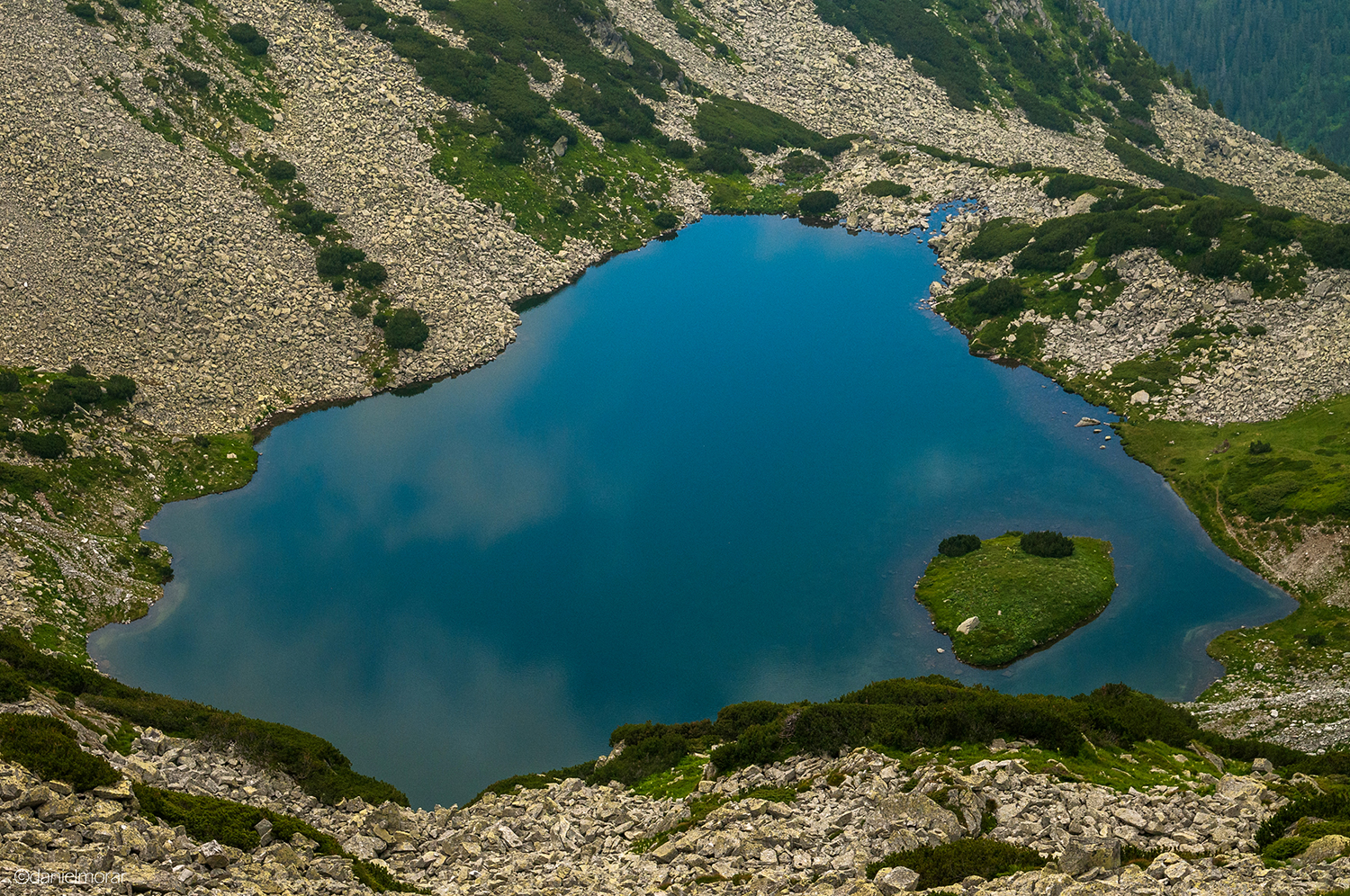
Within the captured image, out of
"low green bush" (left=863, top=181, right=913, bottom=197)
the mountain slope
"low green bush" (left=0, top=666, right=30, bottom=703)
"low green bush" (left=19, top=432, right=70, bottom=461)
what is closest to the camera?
"low green bush" (left=0, top=666, right=30, bottom=703)

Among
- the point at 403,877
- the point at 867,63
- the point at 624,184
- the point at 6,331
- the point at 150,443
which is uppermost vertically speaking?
the point at 867,63

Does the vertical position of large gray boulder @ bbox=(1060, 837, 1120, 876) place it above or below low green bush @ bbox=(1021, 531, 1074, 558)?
below

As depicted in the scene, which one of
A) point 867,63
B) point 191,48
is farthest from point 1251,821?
point 867,63

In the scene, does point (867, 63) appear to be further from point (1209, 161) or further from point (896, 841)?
point (896, 841)

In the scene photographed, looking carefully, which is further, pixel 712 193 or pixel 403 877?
pixel 712 193

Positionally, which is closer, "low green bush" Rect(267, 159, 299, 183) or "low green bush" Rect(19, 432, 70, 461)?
"low green bush" Rect(19, 432, 70, 461)

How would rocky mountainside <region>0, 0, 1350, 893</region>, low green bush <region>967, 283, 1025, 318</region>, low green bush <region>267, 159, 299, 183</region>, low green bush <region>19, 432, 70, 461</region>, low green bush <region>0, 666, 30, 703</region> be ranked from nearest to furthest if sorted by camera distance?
1. rocky mountainside <region>0, 0, 1350, 893</region>
2. low green bush <region>0, 666, 30, 703</region>
3. low green bush <region>19, 432, 70, 461</region>
4. low green bush <region>967, 283, 1025, 318</region>
5. low green bush <region>267, 159, 299, 183</region>

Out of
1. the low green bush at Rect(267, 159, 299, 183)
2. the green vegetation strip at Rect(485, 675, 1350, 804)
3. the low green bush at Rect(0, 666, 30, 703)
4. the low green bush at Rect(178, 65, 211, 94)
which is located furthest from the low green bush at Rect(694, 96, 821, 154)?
the low green bush at Rect(0, 666, 30, 703)

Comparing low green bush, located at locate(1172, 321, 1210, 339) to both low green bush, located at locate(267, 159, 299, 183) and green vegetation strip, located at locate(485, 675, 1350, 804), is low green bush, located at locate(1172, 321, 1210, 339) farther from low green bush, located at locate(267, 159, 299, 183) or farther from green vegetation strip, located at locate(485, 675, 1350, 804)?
low green bush, located at locate(267, 159, 299, 183)
